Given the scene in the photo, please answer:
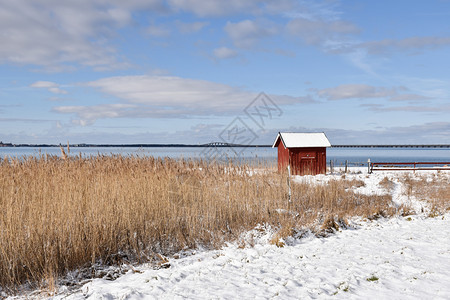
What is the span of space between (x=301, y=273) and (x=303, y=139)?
65.8 feet

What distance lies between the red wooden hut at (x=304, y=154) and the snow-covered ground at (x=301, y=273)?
1614 centimetres

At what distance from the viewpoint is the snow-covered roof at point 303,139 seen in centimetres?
2356

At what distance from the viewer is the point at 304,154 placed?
23.5 meters

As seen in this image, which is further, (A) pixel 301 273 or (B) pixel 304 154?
(B) pixel 304 154

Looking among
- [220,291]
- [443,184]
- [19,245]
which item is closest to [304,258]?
[220,291]

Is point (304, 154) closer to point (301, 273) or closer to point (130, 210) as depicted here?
point (130, 210)

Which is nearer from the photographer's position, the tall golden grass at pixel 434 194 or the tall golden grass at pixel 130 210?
the tall golden grass at pixel 130 210

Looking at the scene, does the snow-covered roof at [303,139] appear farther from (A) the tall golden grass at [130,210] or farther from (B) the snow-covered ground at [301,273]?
(B) the snow-covered ground at [301,273]

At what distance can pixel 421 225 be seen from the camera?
28.8 ft

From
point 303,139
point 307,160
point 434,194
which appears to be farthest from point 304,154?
point 434,194

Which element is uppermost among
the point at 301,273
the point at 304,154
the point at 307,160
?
the point at 304,154

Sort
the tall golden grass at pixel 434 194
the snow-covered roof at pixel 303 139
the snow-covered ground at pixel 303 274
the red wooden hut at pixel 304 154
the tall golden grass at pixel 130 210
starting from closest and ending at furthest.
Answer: the snow-covered ground at pixel 303 274, the tall golden grass at pixel 130 210, the tall golden grass at pixel 434 194, the red wooden hut at pixel 304 154, the snow-covered roof at pixel 303 139

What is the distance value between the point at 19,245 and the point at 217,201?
159 inches

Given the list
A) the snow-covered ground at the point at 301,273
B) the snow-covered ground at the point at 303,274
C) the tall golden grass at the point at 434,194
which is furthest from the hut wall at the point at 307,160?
the snow-covered ground at the point at 303,274
